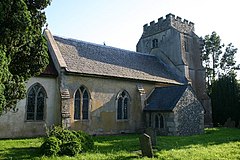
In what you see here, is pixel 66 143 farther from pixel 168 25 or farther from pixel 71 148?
pixel 168 25

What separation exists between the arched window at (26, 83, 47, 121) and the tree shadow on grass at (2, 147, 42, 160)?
16.7 feet

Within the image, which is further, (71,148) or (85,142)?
(85,142)

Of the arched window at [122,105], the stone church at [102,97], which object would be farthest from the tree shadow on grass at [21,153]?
the arched window at [122,105]

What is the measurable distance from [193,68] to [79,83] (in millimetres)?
16067

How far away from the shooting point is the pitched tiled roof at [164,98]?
1880 cm

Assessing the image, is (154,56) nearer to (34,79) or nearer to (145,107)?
(145,107)

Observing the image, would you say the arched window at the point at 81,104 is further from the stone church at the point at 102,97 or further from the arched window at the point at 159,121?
the arched window at the point at 159,121

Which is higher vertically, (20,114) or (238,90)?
(238,90)

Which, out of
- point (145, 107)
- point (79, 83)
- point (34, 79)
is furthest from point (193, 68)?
point (34, 79)

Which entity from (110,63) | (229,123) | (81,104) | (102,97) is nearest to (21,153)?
(81,104)

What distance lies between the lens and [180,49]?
27.0m

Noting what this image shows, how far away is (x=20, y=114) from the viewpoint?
15.8 meters

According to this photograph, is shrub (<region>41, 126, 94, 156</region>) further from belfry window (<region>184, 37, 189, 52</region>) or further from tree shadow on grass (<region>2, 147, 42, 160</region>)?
belfry window (<region>184, 37, 189, 52</region>)

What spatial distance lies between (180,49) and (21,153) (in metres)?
21.2
